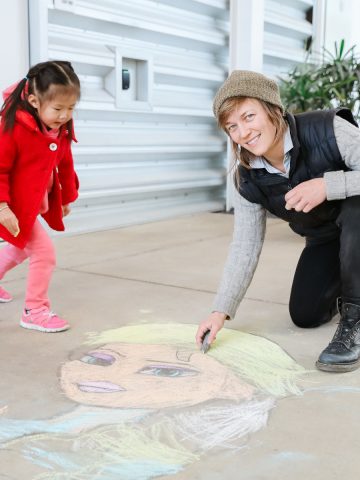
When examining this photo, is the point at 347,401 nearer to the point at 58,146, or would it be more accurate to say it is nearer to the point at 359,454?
the point at 359,454

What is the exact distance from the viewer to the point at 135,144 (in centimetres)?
484

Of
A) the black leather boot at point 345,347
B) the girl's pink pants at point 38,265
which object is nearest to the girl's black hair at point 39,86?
the girl's pink pants at point 38,265

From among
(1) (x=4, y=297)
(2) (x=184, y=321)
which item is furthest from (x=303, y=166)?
(1) (x=4, y=297)

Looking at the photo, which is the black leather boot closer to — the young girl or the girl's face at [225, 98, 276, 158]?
the girl's face at [225, 98, 276, 158]

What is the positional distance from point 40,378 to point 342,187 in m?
1.02

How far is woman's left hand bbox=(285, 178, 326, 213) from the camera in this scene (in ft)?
6.33

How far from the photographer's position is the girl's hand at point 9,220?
7.30 ft

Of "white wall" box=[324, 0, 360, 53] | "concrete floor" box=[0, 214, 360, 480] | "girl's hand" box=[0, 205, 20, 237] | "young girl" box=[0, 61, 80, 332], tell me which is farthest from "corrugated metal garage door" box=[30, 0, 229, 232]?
"girl's hand" box=[0, 205, 20, 237]

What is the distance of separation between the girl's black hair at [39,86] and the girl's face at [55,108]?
0.01 metres

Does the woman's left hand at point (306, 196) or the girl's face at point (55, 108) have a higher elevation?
the girl's face at point (55, 108)

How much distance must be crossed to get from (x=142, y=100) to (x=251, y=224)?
9.52ft

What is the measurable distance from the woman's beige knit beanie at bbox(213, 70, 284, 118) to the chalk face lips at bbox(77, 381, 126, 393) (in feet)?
2.75

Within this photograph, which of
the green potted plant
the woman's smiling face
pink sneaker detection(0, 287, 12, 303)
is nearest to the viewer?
the woman's smiling face

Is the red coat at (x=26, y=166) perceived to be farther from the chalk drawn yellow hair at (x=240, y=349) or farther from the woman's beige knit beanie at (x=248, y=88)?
the woman's beige knit beanie at (x=248, y=88)
